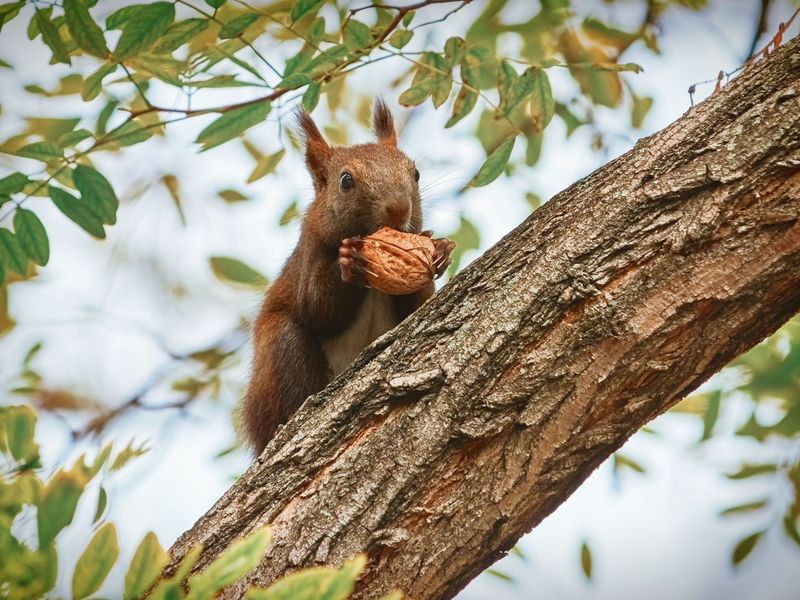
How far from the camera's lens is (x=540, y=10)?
3.52 metres

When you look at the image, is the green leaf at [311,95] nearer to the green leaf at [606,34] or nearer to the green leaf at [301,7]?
the green leaf at [301,7]

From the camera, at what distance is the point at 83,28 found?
2.16 metres

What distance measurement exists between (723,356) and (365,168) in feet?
5.97

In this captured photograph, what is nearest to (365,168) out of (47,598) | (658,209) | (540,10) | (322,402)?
(540,10)

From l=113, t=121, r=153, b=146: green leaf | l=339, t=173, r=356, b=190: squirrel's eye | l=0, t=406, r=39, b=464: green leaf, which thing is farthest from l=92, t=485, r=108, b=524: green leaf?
l=339, t=173, r=356, b=190: squirrel's eye

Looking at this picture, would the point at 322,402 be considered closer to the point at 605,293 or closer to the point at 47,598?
the point at 605,293

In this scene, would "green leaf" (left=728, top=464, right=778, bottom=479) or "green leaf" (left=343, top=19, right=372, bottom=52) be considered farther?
"green leaf" (left=728, top=464, right=778, bottom=479)

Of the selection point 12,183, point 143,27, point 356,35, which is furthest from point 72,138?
point 356,35

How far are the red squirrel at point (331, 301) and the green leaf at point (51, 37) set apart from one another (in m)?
1.30

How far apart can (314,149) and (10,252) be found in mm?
1642

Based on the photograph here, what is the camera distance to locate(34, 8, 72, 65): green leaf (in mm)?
2121

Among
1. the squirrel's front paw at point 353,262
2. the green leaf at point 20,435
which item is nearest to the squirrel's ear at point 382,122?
the squirrel's front paw at point 353,262

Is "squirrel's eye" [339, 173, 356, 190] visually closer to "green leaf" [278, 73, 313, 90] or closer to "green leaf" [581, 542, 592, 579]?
"green leaf" [278, 73, 313, 90]

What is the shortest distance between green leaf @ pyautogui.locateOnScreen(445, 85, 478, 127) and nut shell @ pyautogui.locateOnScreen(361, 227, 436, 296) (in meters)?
0.41
